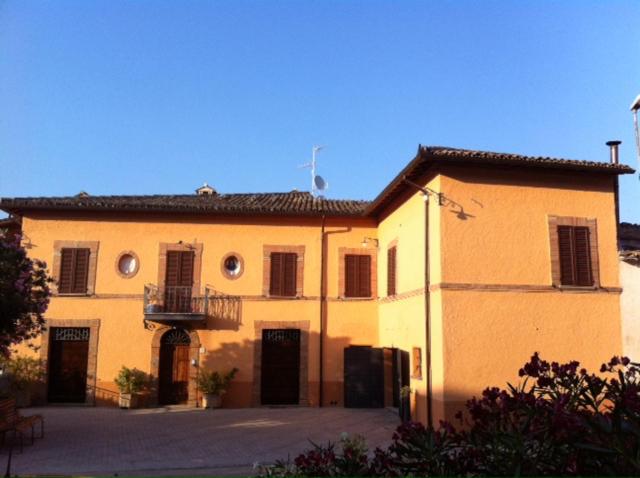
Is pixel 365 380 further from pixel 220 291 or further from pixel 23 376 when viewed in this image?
pixel 23 376

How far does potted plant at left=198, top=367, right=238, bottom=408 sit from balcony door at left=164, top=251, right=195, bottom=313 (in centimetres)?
210

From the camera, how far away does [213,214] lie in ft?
56.3

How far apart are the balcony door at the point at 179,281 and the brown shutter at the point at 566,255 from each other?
10.4 m

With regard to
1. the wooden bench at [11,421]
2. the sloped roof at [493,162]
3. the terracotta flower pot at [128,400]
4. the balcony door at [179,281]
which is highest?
the sloped roof at [493,162]

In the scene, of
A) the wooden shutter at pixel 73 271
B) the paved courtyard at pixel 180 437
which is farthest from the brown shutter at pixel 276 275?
the wooden shutter at pixel 73 271

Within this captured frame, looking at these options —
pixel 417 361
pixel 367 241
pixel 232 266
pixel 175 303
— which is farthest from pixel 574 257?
pixel 175 303

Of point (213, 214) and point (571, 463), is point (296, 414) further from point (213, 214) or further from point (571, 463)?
point (571, 463)

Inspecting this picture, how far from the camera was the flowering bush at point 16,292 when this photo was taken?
9.91 meters

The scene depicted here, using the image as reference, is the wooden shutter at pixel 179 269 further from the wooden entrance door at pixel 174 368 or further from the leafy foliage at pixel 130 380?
the leafy foliage at pixel 130 380

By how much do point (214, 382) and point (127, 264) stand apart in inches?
180

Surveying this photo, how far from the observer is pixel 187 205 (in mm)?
16734

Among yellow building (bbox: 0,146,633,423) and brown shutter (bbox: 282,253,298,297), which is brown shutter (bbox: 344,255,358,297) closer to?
yellow building (bbox: 0,146,633,423)

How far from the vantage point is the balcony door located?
16422 mm

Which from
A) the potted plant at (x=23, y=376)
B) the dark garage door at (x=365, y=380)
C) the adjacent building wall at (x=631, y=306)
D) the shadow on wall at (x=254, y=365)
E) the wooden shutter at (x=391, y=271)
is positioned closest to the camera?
the adjacent building wall at (x=631, y=306)
